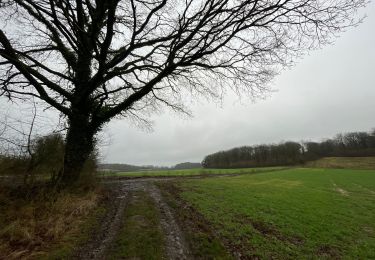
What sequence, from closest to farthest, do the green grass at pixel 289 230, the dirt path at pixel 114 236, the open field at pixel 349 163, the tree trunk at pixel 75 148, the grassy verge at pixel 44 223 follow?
the grassy verge at pixel 44 223 → the dirt path at pixel 114 236 → the green grass at pixel 289 230 → the tree trunk at pixel 75 148 → the open field at pixel 349 163

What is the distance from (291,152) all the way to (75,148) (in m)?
111

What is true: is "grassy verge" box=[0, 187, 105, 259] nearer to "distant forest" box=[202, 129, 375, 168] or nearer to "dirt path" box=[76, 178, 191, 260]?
"dirt path" box=[76, 178, 191, 260]

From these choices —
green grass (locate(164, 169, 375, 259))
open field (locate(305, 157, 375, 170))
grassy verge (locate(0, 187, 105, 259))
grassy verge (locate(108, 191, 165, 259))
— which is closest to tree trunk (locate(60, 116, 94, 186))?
grassy verge (locate(0, 187, 105, 259))

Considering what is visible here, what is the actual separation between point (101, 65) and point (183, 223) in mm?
6709

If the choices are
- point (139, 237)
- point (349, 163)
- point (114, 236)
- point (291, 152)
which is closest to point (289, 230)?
point (139, 237)

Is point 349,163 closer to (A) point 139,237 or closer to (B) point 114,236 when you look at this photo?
(A) point 139,237

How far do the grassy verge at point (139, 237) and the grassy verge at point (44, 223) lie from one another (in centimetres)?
101

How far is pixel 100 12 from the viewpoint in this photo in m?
9.63

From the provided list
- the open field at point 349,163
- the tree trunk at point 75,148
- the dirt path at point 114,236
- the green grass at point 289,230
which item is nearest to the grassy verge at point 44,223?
the dirt path at point 114,236

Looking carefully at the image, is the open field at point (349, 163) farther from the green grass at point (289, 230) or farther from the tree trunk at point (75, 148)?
the tree trunk at point (75, 148)

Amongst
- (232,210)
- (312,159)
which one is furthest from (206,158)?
(232,210)

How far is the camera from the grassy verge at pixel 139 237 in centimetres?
653

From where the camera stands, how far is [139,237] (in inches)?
300

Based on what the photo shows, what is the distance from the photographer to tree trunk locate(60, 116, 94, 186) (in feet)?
38.4
